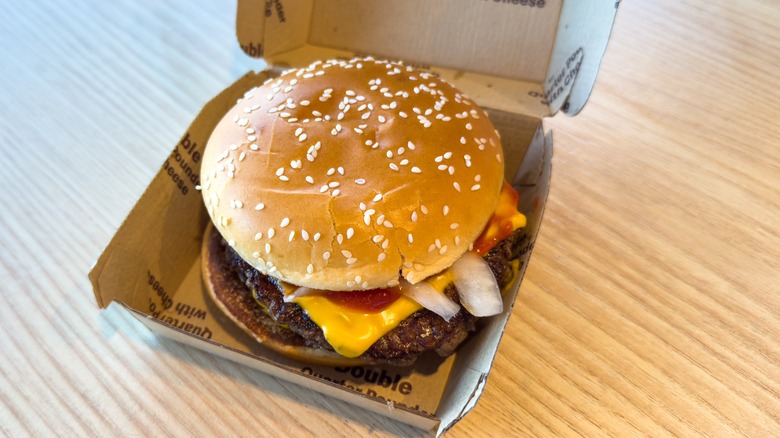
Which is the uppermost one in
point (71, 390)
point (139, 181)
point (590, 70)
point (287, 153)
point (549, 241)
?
point (590, 70)

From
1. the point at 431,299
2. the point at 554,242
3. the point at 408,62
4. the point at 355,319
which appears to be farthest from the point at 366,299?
the point at 408,62

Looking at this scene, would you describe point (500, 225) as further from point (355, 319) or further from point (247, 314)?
point (247, 314)

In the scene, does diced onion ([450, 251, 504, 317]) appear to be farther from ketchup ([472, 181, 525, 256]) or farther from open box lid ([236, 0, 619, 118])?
open box lid ([236, 0, 619, 118])

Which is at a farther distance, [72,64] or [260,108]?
[72,64]

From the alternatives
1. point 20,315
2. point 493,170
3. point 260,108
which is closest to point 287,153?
point 260,108

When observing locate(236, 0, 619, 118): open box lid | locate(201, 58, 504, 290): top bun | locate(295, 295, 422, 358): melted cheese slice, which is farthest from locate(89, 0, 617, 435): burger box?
locate(201, 58, 504, 290): top bun

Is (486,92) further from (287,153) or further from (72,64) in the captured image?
→ (72,64)

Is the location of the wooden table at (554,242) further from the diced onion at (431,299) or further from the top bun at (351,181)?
the top bun at (351,181)
